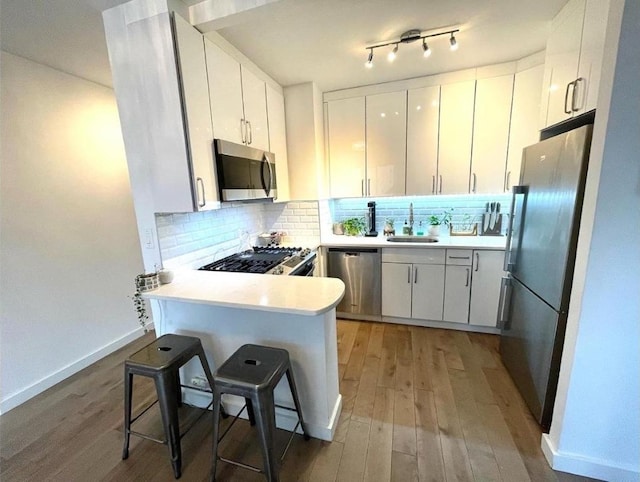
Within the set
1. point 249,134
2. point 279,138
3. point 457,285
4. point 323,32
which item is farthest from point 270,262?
point 457,285

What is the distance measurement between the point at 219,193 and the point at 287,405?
149 cm

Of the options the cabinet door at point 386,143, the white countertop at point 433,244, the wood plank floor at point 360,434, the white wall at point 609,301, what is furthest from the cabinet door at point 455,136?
the wood plank floor at point 360,434

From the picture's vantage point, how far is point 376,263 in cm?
292

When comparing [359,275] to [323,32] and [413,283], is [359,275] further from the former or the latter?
[323,32]

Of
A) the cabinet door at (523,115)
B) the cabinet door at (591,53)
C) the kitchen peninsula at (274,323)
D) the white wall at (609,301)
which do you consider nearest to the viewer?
the white wall at (609,301)

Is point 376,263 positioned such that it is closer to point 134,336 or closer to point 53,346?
point 134,336

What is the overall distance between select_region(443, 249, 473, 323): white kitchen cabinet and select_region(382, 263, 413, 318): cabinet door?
1.23ft

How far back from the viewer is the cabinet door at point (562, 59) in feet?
5.18

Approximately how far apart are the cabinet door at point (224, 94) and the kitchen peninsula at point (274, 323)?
42.6 inches

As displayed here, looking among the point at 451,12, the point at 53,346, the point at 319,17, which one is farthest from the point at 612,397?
the point at 53,346

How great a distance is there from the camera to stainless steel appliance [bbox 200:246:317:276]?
84.1 inches

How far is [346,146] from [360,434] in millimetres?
2738

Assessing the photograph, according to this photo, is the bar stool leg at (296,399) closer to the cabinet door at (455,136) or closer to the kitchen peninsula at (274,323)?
the kitchen peninsula at (274,323)

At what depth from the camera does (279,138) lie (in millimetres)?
2801
